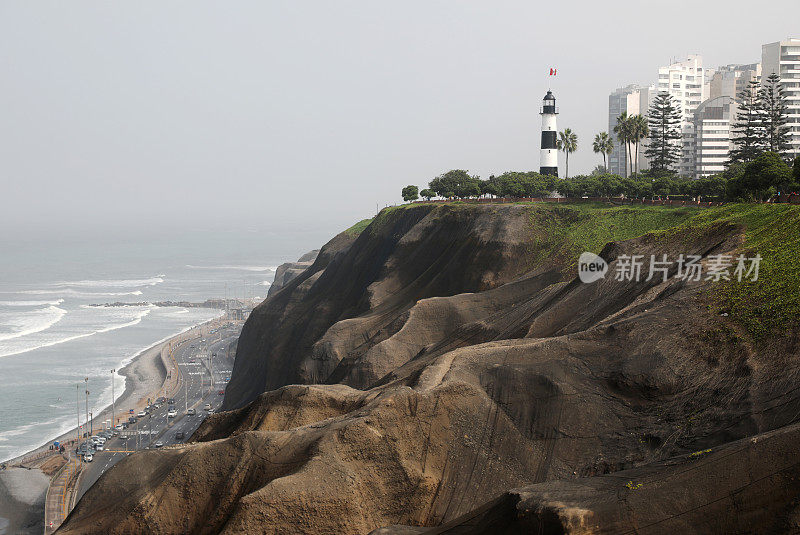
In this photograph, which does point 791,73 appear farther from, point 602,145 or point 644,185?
point 644,185

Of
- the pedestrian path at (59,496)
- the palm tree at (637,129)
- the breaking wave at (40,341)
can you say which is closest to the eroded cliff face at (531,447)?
the pedestrian path at (59,496)

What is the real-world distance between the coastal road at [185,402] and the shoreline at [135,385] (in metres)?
2.32

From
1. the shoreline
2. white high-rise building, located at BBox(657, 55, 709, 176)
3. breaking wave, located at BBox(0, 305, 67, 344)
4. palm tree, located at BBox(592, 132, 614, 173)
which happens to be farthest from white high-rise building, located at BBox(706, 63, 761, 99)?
breaking wave, located at BBox(0, 305, 67, 344)

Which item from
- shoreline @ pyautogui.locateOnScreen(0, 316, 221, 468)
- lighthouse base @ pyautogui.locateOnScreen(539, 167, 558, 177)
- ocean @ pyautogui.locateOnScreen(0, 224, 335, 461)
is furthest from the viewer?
lighthouse base @ pyautogui.locateOnScreen(539, 167, 558, 177)

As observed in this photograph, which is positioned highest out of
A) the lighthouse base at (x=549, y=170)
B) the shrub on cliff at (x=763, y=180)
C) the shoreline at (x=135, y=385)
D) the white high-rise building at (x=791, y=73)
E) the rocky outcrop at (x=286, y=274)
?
the white high-rise building at (x=791, y=73)

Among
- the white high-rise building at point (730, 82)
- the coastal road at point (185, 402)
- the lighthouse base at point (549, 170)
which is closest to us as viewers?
the coastal road at point (185, 402)

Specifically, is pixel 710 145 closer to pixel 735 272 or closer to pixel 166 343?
pixel 166 343

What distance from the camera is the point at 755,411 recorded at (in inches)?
919

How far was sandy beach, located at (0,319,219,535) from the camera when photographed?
184 ft

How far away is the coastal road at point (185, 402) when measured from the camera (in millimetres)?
68312

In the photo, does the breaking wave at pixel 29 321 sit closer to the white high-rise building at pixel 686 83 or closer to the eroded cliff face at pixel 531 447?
the eroded cliff face at pixel 531 447

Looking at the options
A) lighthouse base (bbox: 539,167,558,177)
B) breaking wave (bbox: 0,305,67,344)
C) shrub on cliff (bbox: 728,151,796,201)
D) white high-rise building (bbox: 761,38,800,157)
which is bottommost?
breaking wave (bbox: 0,305,67,344)

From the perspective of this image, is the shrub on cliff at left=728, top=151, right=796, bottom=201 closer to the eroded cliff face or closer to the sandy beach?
the eroded cliff face

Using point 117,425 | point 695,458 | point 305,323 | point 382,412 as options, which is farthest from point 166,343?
point 695,458
